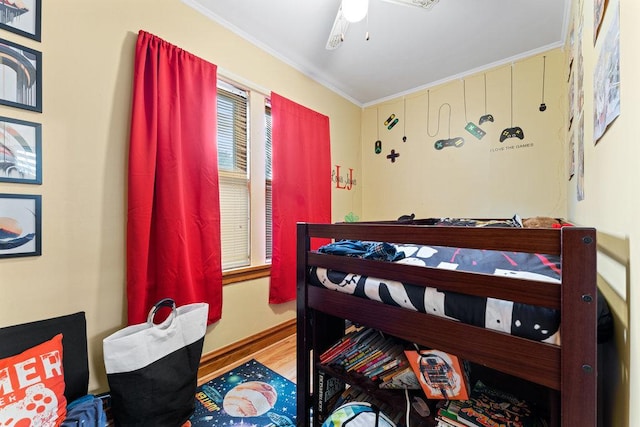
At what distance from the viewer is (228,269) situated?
202 cm

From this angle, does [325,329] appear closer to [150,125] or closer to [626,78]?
[626,78]

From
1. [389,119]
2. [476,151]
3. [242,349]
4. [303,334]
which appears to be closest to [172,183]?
[303,334]

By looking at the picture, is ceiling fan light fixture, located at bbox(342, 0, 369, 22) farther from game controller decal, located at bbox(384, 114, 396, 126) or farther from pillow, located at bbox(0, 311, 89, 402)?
pillow, located at bbox(0, 311, 89, 402)

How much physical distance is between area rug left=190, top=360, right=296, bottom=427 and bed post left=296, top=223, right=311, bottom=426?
22 cm

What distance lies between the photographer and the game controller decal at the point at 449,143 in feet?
8.77

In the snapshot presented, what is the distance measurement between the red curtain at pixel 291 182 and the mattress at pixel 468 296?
1134mm

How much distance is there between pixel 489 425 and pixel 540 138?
2.40 metres

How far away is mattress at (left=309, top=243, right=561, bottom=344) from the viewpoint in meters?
0.69

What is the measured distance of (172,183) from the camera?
1.59 m

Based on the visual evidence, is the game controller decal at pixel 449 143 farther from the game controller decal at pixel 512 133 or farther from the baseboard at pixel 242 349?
the baseboard at pixel 242 349

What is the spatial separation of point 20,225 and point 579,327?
2.07m

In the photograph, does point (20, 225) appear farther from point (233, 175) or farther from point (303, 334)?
point (303, 334)

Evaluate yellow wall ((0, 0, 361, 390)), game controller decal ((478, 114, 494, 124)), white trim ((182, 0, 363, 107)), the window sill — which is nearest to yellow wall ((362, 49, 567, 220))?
game controller decal ((478, 114, 494, 124))

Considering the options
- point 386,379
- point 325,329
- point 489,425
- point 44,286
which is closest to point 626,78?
point 489,425
